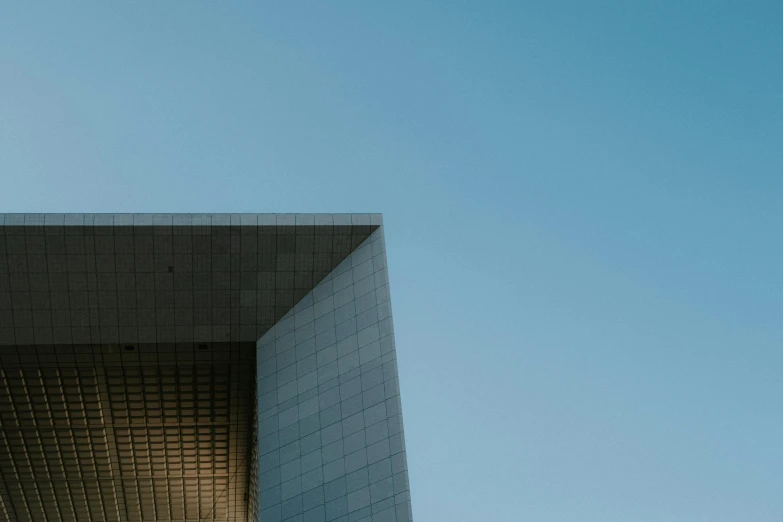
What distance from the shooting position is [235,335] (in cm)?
3341

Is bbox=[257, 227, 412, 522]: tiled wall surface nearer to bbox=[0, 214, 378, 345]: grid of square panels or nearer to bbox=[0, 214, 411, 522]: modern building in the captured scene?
bbox=[0, 214, 411, 522]: modern building

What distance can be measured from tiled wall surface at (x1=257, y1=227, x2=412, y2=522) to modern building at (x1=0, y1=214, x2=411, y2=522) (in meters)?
0.05

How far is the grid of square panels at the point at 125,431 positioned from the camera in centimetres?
3444

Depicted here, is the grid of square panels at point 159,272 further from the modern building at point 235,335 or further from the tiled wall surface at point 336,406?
the tiled wall surface at point 336,406

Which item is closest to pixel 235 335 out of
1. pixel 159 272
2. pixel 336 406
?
pixel 159 272

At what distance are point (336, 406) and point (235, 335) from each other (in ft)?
17.3

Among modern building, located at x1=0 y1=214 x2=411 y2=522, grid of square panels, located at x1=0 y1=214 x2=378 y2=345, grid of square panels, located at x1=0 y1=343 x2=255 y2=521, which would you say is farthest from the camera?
grid of square panels, located at x1=0 y1=343 x2=255 y2=521

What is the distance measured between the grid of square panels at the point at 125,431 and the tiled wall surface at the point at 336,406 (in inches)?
98.5

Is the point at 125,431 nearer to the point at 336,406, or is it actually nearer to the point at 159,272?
Result: the point at 159,272

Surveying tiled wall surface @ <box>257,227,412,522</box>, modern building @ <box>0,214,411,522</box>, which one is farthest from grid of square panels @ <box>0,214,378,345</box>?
tiled wall surface @ <box>257,227,412,522</box>

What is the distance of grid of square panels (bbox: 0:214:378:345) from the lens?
31141 millimetres

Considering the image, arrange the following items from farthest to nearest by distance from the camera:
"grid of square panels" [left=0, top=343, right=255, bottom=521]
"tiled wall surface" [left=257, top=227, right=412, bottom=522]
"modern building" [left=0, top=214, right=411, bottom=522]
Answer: "grid of square panels" [left=0, top=343, right=255, bottom=521] < "modern building" [left=0, top=214, right=411, bottom=522] < "tiled wall surface" [left=257, top=227, right=412, bottom=522]

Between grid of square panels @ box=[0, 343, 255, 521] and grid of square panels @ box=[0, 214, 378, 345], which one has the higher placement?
grid of square panels @ box=[0, 214, 378, 345]

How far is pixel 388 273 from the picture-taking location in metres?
31.8
